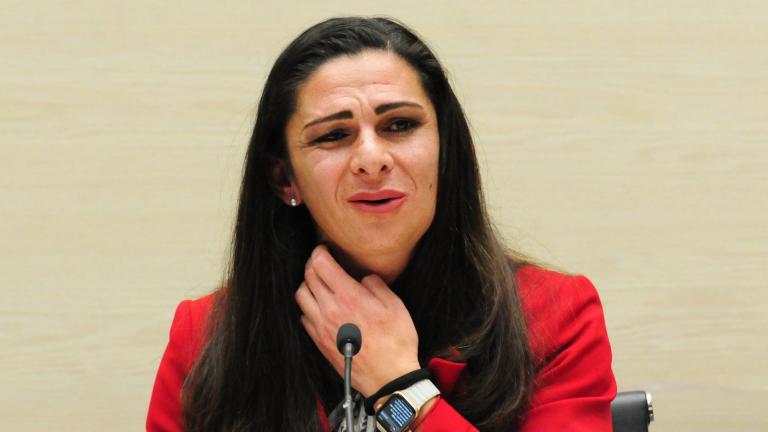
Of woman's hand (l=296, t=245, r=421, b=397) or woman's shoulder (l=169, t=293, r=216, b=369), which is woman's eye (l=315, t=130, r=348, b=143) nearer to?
woman's hand (l=296, t=245, r=421, b=397)

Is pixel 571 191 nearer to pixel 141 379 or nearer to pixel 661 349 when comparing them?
pixel 661 349

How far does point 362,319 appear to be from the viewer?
4.96 feet

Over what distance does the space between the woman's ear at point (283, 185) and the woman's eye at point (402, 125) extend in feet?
0.65

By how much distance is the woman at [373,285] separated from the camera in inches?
57.7

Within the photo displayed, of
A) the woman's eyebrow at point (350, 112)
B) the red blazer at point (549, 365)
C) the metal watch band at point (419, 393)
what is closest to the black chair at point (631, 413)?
the red blazer at point (549, 365)

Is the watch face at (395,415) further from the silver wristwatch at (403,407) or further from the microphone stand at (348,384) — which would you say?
the microphone stand at (348,384)

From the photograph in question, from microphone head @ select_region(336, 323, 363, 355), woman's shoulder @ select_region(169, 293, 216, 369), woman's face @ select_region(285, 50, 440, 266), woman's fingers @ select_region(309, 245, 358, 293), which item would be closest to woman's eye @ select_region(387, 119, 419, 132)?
A: woman's face @ select_region(285, 50, 440, 266)

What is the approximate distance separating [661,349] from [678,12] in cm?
73

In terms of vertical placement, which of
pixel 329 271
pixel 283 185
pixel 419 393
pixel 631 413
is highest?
pixel 283 185

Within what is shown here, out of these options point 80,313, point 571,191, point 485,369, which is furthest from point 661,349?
point 80,313

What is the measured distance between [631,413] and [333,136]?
64cm

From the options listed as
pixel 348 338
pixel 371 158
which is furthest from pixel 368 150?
pixel 348 338

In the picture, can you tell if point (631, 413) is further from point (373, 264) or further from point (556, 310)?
point (373, 264)

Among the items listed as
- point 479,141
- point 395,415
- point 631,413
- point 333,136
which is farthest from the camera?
point 479,141
